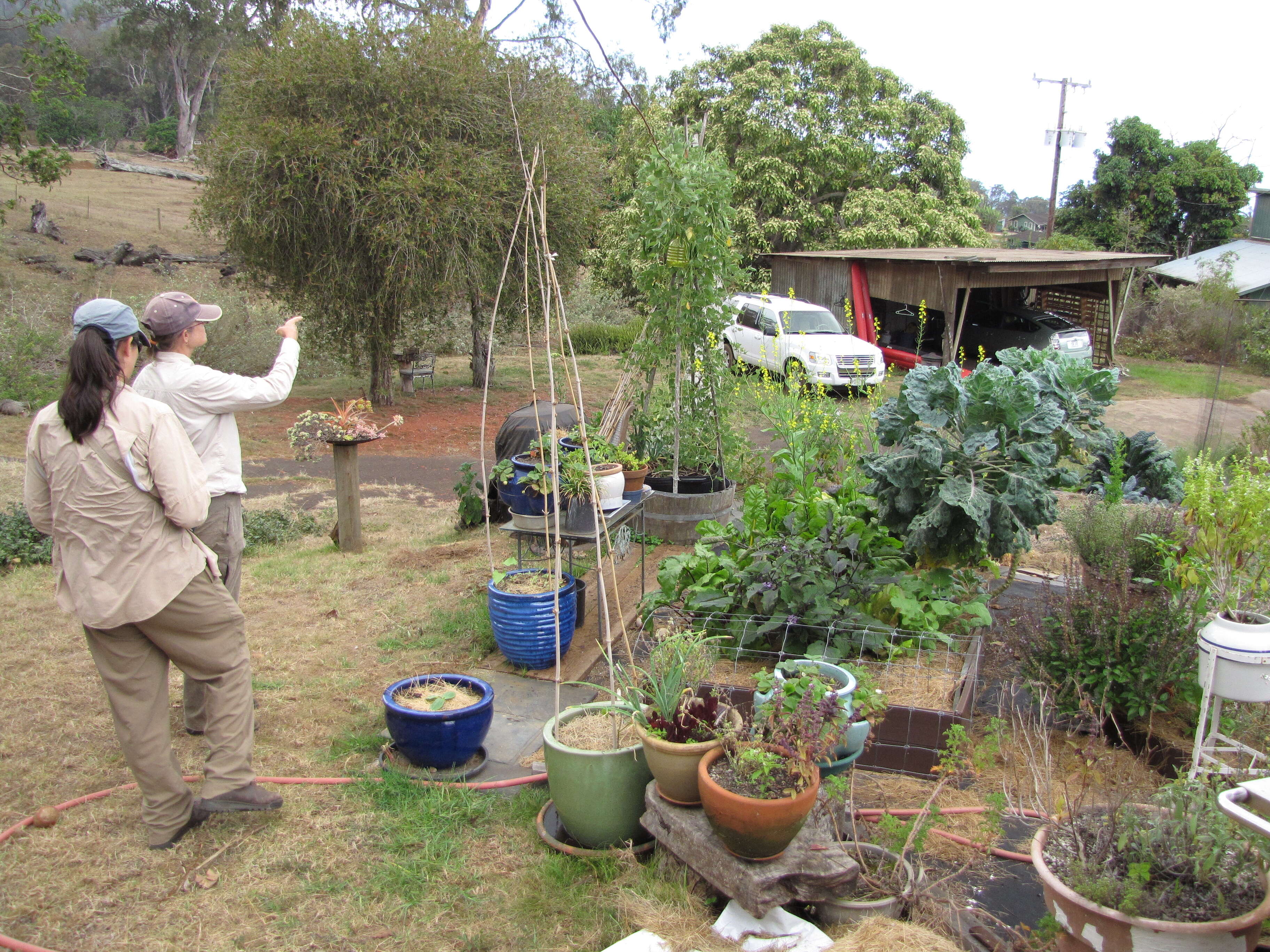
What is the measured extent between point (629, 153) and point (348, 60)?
36.5 ft

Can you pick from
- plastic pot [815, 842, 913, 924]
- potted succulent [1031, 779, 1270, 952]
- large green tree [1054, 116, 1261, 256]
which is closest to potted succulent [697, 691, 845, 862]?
plastic pot [815, 842, 913, 924]

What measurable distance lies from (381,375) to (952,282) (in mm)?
9832

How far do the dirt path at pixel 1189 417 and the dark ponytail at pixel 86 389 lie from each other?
26.3 ft

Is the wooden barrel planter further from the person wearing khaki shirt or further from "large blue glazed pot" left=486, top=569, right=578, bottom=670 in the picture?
the person wearing khaki shirt

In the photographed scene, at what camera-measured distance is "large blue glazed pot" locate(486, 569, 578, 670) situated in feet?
13.8

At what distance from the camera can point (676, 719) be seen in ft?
9.09

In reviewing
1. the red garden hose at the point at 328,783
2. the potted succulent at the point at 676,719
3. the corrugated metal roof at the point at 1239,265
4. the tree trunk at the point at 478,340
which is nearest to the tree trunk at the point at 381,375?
the tree trunk at the point at 478,340

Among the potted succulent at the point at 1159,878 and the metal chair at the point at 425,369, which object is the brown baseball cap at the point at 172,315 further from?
the metal chair at the point at 425,369

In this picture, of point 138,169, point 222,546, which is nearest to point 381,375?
point 222,546

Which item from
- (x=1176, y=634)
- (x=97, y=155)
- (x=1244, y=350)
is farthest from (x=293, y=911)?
(x=97, y=155)

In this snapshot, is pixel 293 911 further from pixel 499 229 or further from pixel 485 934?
pixel 499 229

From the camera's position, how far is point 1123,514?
15.0 feet

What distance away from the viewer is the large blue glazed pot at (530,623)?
421 centimetres

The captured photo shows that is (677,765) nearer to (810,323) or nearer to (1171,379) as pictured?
(810,323)
